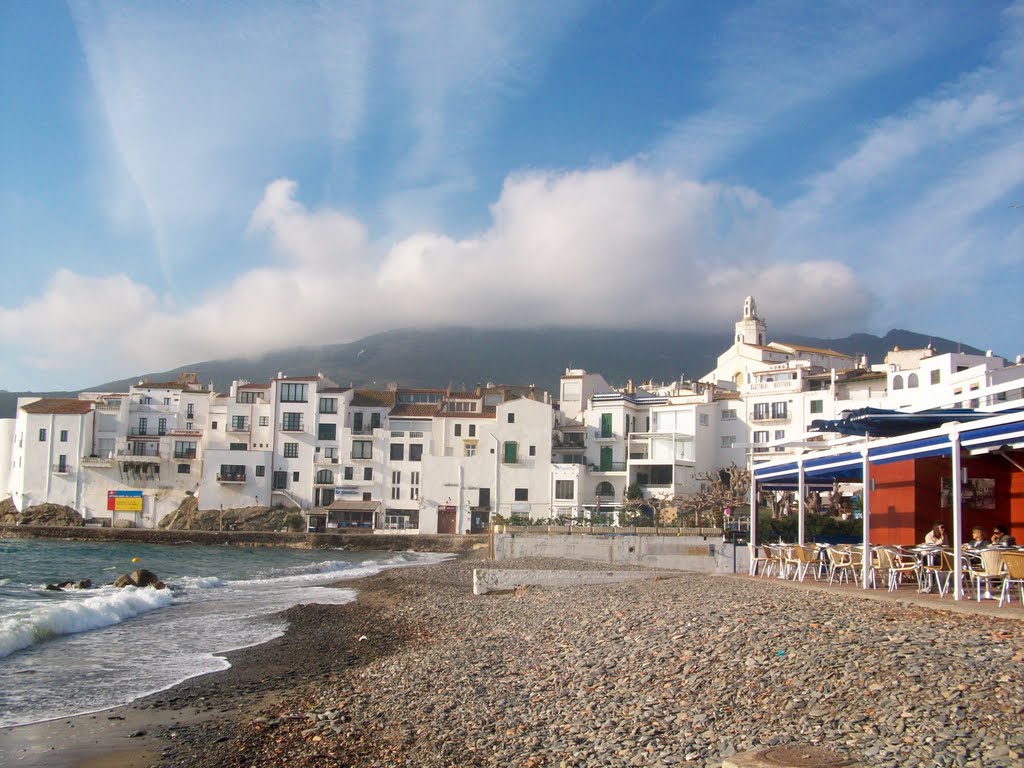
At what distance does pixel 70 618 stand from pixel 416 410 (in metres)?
49.2

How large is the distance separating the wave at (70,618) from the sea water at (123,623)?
0.11 ft

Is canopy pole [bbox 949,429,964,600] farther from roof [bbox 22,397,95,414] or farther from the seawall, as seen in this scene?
roof [bbox 22,397,95,414]

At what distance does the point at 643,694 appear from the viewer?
31.6 feet

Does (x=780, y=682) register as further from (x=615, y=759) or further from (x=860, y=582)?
(x=860, y=582)

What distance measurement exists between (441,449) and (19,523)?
110 feet

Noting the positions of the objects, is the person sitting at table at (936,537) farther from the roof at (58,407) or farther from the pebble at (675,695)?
the roof at (58,407)

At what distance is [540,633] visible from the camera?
48.9 feet

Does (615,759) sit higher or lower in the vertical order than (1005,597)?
lower

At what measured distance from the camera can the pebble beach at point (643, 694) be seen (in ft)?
24.5

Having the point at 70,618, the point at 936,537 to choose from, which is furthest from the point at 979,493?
the point at 70,618

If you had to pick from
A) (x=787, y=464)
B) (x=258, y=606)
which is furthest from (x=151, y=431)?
(x=787, y=464)

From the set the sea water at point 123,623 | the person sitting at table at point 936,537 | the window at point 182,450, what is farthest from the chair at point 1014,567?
the window at point 182,450

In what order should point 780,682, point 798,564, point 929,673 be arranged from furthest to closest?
point 798,564, point 780,682, point 929,673

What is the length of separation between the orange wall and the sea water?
1338cm
